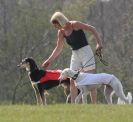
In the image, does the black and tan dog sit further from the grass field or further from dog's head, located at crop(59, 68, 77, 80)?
the grass field

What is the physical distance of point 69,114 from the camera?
10.6 metres

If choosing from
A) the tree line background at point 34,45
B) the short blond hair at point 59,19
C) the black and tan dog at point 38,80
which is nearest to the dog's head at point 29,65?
the black and tan dog at point 38,80

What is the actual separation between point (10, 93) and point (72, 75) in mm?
38946

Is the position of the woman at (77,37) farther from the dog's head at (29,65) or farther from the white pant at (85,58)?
the dog's head at (29,65)

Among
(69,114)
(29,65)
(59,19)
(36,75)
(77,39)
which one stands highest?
(59,19)

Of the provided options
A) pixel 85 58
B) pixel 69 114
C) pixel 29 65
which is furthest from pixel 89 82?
pixel 69 114

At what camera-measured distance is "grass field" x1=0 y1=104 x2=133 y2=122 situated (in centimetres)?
1000

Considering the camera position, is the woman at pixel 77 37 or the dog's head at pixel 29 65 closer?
the woman at pixel 77 37

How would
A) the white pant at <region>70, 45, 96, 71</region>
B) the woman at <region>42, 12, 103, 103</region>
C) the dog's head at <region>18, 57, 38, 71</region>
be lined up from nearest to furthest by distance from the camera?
the woman at <region>42, 12, 103, 103</region> < the white pant at <region>70, 45, 96, 71</region> < the dog's head at <region>18, 57, 38, 71</region>

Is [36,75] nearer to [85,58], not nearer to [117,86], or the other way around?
[85,58]

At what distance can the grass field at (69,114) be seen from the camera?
10000 mm

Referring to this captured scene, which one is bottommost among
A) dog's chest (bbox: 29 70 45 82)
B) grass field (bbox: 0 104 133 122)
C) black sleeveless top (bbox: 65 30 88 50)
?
grass field (bbox: 0 104 133 122)

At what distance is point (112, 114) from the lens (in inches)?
416

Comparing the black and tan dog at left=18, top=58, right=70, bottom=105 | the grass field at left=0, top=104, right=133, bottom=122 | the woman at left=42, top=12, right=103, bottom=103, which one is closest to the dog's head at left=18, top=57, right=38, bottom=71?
the black and tan dog at left=18, top=58, right=70, bottom=105
